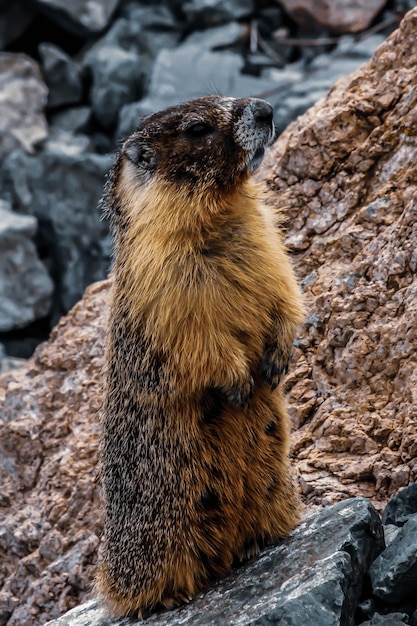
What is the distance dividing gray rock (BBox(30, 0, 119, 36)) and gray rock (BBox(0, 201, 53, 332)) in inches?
104

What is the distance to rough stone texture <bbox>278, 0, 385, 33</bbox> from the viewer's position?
484 inches

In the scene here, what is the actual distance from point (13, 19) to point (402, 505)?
34.7 feet

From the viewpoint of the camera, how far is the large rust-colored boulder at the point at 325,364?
4.80 m

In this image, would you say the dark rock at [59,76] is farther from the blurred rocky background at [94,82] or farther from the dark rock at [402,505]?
the dark rock at [402,505]

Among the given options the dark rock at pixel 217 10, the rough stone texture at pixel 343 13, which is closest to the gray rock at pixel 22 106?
the dark rock at pixel 217 10

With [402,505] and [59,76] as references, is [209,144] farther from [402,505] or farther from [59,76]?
[59,76]

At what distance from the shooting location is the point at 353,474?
15.4 feet

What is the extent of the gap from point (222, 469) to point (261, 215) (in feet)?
3.43

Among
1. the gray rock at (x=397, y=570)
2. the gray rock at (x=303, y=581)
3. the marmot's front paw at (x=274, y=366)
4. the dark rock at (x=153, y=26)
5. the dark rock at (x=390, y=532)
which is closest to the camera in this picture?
the gray rock at (x=303, y=581)

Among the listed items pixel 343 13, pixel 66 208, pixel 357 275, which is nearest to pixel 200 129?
pixel 357 275

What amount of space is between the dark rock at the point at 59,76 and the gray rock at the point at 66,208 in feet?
2.53

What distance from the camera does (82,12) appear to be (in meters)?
13.1

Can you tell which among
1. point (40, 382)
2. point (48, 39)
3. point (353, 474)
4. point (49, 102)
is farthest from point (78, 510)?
point (48, 39)

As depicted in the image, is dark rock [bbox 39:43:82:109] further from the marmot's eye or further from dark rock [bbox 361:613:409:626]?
dark rock [bbox 361:613:409:626]
